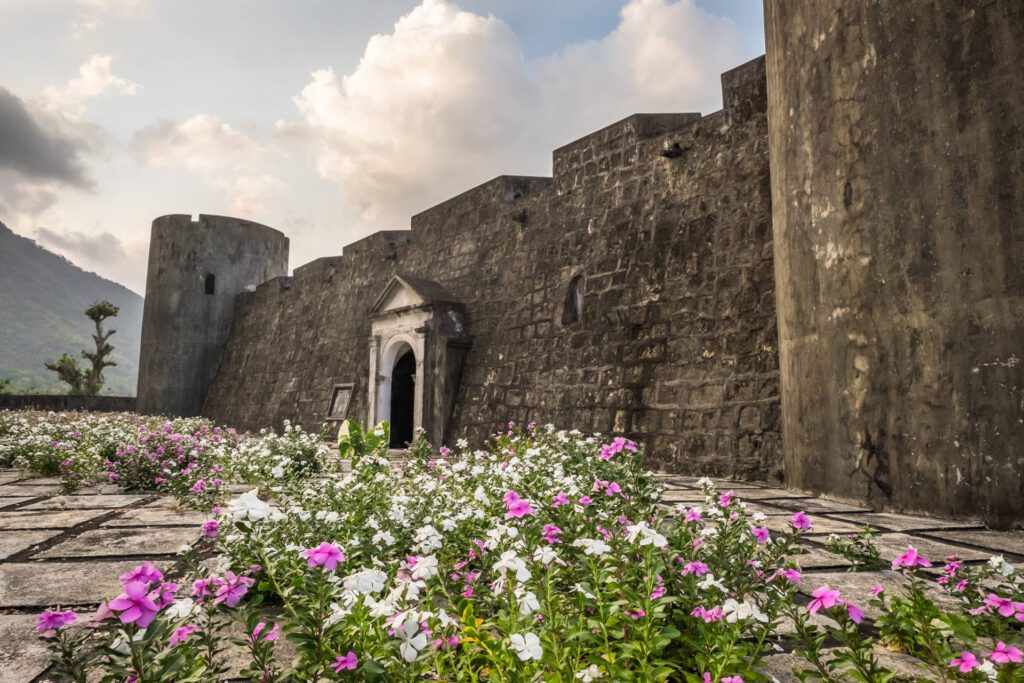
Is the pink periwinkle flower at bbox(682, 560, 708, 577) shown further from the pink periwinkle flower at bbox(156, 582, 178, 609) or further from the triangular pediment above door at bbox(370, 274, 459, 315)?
the triangular pediment above door at bbox(370, 274, 459, 315)

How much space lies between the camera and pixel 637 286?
7.07 meters

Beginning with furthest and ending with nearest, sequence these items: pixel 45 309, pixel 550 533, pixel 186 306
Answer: pixel 45 309
pixel 186 306
pixel 550 533

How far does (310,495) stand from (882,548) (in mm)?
2535

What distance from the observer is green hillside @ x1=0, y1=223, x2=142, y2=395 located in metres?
85.4

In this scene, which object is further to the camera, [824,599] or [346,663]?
[824,599]

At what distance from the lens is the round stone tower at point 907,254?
3588mm

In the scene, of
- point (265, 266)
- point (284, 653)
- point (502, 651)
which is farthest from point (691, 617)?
point (265, 266)

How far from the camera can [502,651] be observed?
141 centimetres

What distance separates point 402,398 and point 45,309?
114 metres

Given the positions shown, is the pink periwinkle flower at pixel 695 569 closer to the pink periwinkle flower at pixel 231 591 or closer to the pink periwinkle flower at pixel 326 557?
the pink periwinkle flower at pixel 326 557

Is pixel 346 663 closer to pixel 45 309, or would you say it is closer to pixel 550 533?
pixel 550 533

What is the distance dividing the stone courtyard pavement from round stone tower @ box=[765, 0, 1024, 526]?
0.36 metres

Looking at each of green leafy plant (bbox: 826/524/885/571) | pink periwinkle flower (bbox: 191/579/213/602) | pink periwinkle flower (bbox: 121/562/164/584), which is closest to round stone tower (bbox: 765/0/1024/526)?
green leafy plant (bbox: 826/524/885/571)

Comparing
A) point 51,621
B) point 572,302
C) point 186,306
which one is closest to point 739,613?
point 51,621
